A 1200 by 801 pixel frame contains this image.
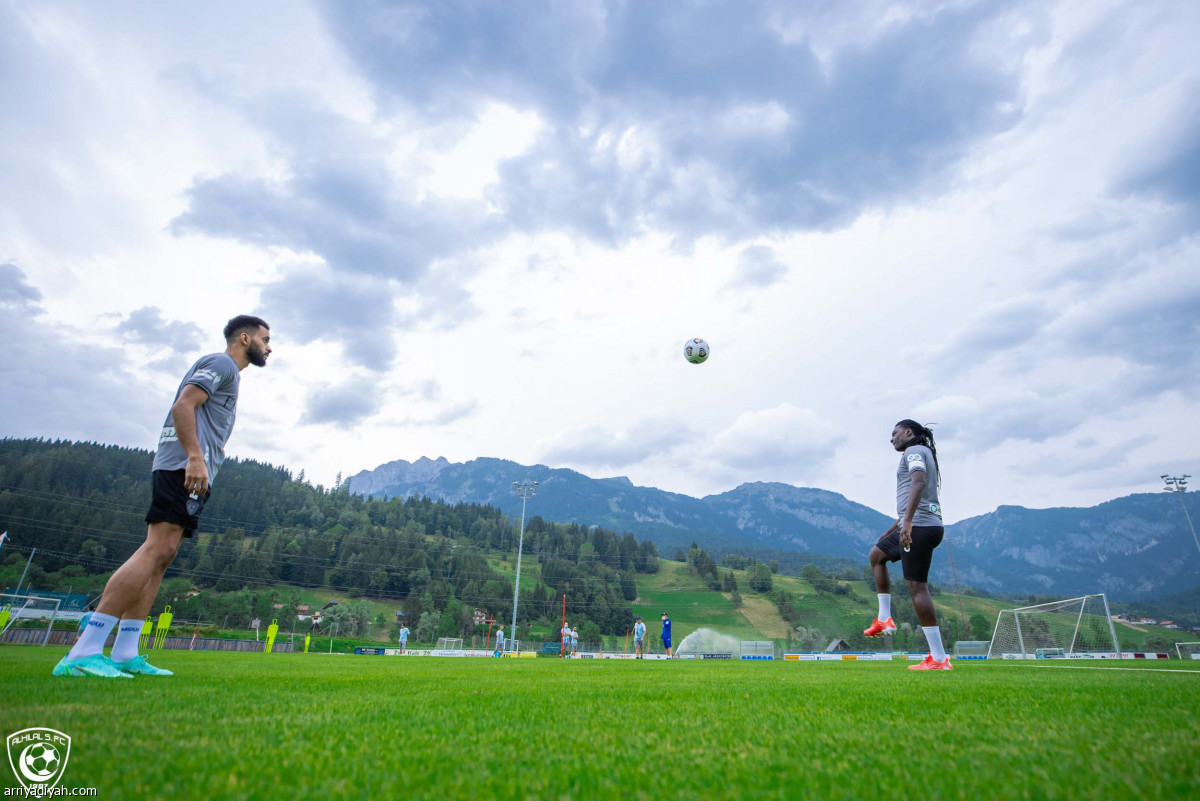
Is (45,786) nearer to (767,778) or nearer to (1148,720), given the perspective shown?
(767,778)

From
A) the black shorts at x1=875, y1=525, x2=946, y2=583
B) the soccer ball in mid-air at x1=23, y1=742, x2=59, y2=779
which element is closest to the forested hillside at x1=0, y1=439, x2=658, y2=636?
the black shorts at x1=875, y1=525, x2=946, y2=583

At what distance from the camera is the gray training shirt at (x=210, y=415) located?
4414mm

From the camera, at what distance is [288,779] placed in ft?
4.99

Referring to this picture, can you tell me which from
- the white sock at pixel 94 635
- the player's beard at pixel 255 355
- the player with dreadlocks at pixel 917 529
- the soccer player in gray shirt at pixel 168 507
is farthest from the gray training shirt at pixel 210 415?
the player with dreadlocks at pixel 917 529

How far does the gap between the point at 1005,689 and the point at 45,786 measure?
4.65m

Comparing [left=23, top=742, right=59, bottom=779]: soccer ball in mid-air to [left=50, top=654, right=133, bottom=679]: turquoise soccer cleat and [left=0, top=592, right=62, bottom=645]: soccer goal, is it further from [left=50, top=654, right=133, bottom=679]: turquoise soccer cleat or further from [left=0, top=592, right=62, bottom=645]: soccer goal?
[left=0, top=592, right=62, bottom=645]: soccer goal

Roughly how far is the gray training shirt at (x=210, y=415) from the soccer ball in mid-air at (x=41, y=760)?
292 centimetres

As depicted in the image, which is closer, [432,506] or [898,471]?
[898,471]

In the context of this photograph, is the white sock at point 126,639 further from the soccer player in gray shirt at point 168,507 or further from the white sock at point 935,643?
the white sock at point 935,643

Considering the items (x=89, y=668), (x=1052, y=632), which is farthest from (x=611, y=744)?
(x=1052, y=632)

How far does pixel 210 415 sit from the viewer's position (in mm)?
4715

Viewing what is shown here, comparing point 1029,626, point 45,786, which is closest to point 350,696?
point 45,786

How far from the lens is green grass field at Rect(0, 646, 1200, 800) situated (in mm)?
1467

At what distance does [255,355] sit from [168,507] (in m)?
1.55
